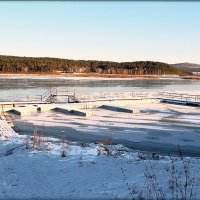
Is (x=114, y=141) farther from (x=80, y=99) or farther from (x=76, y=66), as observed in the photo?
(x=76, y=66)

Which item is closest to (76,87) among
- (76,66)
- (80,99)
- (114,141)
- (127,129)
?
(80,99)

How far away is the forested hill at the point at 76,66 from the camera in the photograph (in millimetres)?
141375

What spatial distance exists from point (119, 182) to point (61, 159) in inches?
79.8

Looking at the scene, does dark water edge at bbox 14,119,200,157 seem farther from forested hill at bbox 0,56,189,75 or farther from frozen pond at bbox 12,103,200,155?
forested hill at bbox 0,56,189,75

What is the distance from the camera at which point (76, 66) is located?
529ft

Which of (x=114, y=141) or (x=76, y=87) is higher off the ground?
(x=76, y=87)

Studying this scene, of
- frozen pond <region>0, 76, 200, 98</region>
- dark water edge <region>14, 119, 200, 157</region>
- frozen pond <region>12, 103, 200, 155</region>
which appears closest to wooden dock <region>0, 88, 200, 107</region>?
frozen pond <region>0, 76, 200, 98</region>

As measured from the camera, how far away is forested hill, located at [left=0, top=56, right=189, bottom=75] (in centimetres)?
14138

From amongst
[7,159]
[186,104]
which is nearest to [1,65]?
[186,104]

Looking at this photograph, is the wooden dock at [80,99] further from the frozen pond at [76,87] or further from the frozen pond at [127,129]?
the frozen pond at [127,129]

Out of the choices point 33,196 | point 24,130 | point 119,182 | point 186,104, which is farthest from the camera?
point 186,104

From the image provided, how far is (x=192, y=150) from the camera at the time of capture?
13.2m

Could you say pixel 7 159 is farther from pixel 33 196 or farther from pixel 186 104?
pixel 186 104

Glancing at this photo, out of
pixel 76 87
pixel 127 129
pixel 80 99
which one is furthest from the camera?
pixel 76 87
